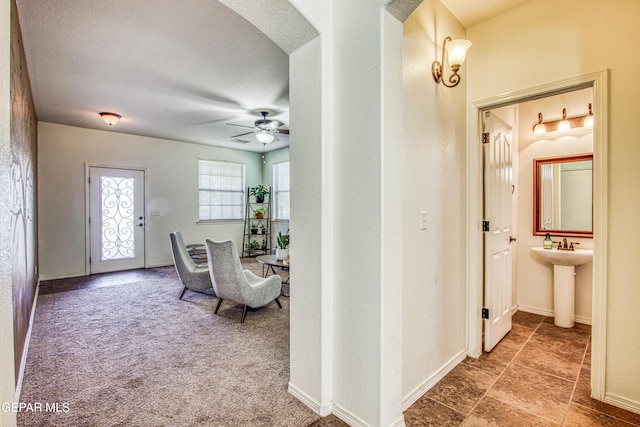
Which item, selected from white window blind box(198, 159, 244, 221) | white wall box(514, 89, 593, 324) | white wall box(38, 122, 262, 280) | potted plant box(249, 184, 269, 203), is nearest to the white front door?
white wall box(38, 122, 262, 280)

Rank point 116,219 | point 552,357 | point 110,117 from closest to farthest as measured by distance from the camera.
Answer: point 552,357 → point 110,117 → point 116,219

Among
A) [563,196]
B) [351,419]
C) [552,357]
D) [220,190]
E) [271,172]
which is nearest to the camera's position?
[351,419]

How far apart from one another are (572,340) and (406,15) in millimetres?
3280

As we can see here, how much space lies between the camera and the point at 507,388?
2094 millimetres

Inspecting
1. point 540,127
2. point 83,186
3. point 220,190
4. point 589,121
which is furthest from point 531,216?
point 83,186

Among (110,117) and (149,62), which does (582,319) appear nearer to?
(149,62)

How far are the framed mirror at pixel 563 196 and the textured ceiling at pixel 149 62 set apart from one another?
3303mm

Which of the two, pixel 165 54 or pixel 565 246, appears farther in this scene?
pixel 565 246

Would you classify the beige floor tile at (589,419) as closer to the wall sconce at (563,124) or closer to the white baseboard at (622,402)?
the white baseboard at (622,402)

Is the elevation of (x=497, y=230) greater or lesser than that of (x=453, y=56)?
lesser

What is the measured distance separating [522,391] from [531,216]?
7.67ft

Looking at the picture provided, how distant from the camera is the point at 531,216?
3674 mm

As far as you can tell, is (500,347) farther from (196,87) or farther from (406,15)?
(196,87)

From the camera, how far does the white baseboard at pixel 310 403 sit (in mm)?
1761
